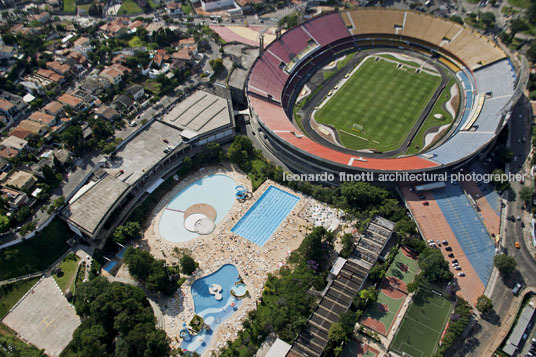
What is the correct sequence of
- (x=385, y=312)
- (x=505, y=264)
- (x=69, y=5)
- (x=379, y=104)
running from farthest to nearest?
(x=69, y=5)
(x=379, y=104)
(x=505, y=264)
(x=385, y=312)

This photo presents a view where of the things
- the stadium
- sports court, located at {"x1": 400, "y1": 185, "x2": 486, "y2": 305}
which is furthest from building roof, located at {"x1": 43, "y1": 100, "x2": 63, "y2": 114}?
sports court, located at {"x1": 400, "y1": 185, "x2": 486, "y2": 305}

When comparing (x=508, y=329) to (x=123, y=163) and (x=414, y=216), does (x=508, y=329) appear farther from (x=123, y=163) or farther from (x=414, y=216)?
(x=123, y=163)

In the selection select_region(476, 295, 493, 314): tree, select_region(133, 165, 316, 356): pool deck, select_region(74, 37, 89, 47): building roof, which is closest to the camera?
select_region(476, 295, 493, 314): tree

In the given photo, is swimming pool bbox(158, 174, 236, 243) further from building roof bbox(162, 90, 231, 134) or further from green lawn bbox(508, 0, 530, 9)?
green lawn bbox(508, 0, 530, 9)

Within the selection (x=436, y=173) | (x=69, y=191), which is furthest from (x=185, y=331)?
(x=436, y=173)

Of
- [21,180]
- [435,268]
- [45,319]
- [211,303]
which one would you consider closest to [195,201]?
[211,303]

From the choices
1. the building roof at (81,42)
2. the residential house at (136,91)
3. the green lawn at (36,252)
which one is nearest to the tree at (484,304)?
the green lawn at (36,252)

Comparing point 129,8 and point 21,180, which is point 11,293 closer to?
point 21,180
